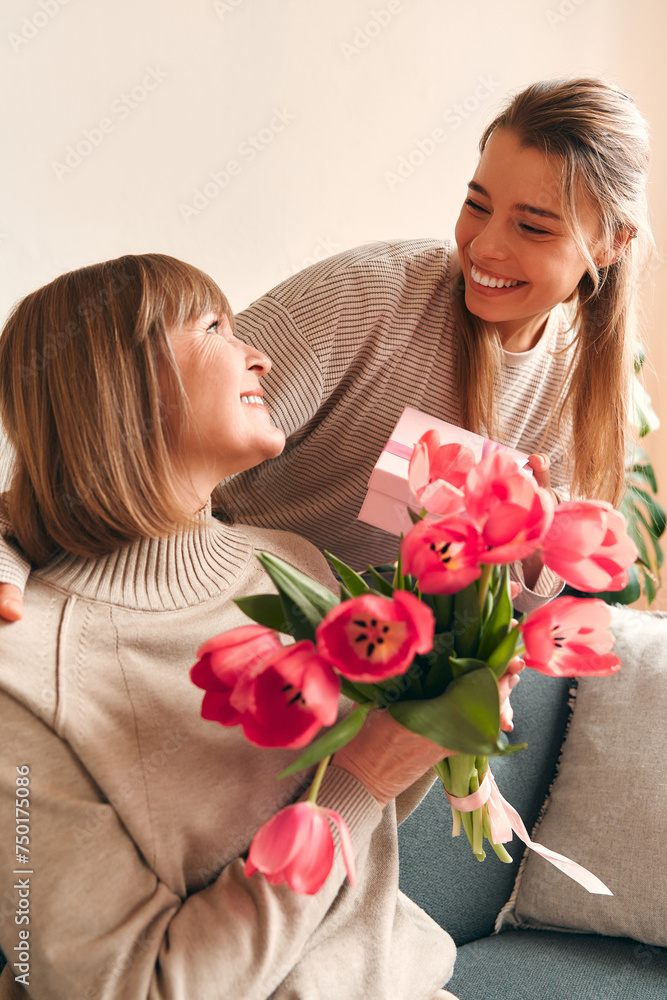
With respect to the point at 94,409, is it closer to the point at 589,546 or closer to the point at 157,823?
the point at 157,823

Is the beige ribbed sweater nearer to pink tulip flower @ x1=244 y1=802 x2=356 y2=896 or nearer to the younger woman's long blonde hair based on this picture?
pink tulip flower @ x1=244 y1=802 x2=356 y2=896

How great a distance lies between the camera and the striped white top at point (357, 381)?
119 cm

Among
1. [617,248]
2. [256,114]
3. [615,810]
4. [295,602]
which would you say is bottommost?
[615,810]

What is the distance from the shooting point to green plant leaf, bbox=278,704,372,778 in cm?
57

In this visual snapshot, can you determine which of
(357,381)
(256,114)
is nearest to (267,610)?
(357,381)

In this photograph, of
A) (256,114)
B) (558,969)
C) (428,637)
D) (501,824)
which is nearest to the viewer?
(428,637)

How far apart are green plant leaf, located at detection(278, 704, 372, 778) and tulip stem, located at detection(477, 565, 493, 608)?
0.14m

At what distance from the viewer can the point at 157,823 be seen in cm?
79

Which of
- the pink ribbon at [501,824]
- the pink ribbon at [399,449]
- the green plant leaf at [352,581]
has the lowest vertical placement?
the pink ribbon at [501,824]

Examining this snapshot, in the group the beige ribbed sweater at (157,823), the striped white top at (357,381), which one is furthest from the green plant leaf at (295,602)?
the striped white top at (357,381)

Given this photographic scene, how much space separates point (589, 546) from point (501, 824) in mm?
372

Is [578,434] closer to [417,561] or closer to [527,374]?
[527,374]

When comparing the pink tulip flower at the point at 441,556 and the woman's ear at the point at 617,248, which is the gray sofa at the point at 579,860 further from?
the pink tulip flower at the point at 441,556

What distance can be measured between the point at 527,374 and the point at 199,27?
120cm
